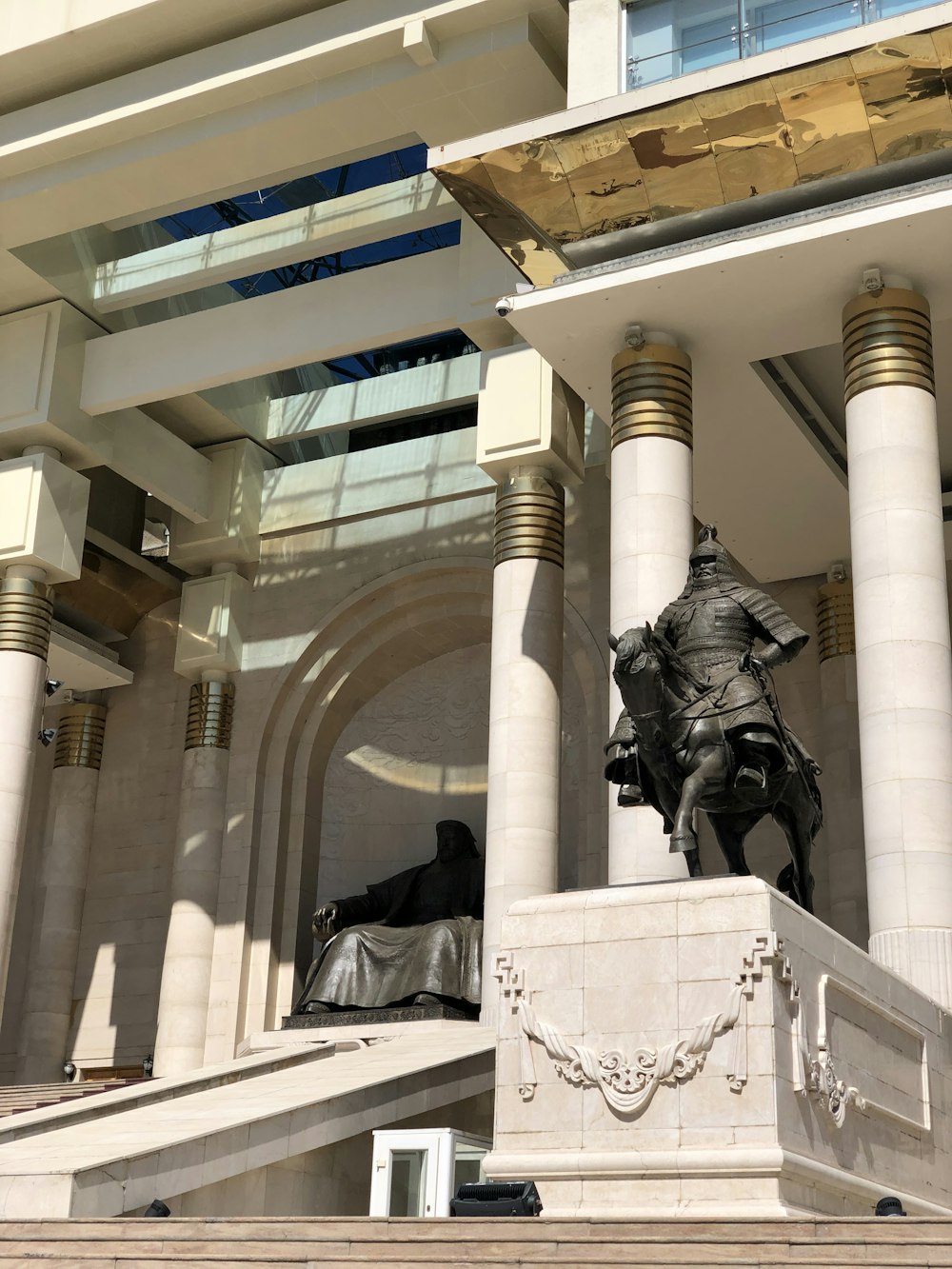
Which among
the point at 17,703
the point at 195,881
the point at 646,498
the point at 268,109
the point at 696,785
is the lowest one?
the point at 696,785

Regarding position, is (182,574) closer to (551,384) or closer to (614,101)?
(551,384)

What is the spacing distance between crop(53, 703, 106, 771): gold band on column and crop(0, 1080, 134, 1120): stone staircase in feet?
16.3

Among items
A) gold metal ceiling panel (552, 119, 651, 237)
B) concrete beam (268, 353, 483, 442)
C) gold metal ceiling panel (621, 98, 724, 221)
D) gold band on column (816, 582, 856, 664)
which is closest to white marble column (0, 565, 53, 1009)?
concrete beam (268, 353, 483, 442)

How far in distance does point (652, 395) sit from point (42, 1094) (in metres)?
8.10

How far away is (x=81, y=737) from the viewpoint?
64.1 feet

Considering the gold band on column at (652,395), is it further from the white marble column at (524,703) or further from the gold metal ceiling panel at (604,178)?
the white marble column at (524,703)

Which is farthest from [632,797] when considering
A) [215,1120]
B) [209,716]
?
[209,716]

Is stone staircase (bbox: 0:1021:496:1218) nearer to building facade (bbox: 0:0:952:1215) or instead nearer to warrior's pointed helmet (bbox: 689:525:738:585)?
building facade (bbox: 0:0:952:1215)

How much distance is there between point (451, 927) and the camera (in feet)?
50.6

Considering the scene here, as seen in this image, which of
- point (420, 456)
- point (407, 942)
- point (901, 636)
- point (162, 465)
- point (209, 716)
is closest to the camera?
point (901, 636)

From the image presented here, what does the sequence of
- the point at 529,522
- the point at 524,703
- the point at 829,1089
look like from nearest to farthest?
the point at 829,1089
the point at 524,703
the point at 529,522

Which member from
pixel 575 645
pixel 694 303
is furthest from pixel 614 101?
pixel 575 645

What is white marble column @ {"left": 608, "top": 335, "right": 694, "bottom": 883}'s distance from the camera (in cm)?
1140

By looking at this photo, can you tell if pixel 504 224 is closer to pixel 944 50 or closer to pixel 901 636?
pixel 944 50
